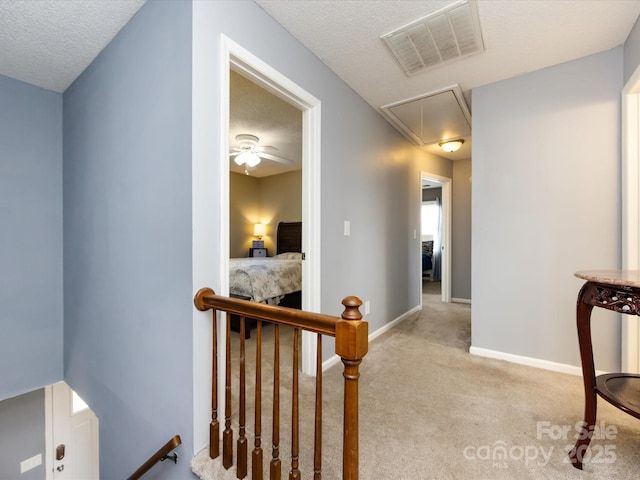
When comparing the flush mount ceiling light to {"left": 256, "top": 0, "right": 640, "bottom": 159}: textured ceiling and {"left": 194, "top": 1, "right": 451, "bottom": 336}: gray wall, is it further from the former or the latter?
{"left": 256, "top": 0, "right": 640, "bottom": 159}: textured ceiling

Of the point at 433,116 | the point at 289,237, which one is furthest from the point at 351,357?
the point at 289,237

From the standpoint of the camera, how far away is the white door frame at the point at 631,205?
1892mm

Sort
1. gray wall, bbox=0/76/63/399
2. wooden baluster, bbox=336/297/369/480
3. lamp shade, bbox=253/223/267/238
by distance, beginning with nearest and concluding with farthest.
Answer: wooden baluster, bbox=336/297/369/480
gray wall, bbox=0/76/63/399
lamp shade, bbox=253/223/267/238

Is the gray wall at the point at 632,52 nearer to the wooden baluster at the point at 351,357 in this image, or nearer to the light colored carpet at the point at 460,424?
the light colored carpet at the point at 460,424

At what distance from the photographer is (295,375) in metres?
1.03

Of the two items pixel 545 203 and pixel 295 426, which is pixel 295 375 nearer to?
pixel 295 426

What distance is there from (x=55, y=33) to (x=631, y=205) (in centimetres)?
396

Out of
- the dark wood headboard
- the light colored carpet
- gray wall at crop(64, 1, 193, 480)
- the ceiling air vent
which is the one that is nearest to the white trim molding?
the light colored carpet

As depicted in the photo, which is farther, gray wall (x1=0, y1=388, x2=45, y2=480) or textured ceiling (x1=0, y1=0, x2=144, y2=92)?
gray wall (x1=0, y1=388, x2=45, y2=480)

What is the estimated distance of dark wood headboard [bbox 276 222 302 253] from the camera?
5.83 meters

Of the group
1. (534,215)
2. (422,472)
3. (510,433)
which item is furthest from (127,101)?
(534,215)

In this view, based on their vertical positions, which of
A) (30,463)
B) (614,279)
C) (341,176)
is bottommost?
(30,463)

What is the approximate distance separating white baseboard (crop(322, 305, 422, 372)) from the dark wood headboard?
264cm

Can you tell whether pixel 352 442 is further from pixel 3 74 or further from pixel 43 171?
pixel 3 74
